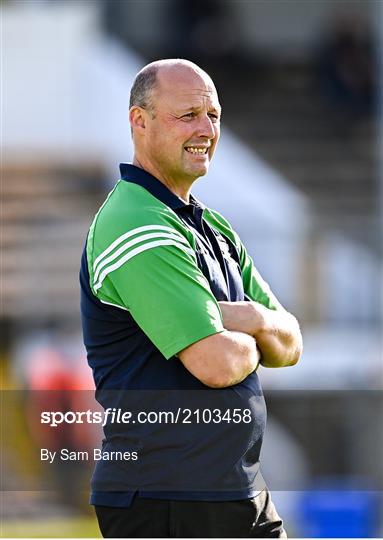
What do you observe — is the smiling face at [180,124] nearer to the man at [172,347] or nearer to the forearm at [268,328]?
the man at [172,347]

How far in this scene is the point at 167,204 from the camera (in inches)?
118

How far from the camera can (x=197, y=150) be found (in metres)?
3.07

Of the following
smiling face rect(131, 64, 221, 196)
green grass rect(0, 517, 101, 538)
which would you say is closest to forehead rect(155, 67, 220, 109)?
smiling face rect(131, 64, 221, 196)

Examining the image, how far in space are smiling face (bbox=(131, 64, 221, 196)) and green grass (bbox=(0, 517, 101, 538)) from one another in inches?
A: 239

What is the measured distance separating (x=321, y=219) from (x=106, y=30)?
3.80m

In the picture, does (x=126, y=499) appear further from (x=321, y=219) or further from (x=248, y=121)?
(x=248, y=121)

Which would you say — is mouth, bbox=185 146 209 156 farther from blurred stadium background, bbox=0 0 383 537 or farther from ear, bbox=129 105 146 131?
blurred stadium background, bbox=0 0 383 537

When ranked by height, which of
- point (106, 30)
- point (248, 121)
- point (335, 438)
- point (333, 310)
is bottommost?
point (335, 438)

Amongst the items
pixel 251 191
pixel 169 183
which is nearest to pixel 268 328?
pixel 169 183

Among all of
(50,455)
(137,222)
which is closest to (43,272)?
(50,455)

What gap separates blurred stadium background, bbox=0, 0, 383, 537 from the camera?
1106 cm

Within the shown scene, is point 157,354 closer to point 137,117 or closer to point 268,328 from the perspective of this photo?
point 268,328

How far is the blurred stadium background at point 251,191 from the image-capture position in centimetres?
1106

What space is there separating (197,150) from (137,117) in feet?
0.50
